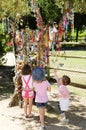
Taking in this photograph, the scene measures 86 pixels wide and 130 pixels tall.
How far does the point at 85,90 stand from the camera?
1094 cm

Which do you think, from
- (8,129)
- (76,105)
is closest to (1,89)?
(76,105)

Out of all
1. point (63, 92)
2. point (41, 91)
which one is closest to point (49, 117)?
point (63, 92)

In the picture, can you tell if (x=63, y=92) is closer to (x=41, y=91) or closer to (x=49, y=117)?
(x=41, y=91)

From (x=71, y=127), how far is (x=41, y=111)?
75cm

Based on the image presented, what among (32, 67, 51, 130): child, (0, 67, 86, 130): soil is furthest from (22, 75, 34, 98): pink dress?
(0, 67, 86, 130): soil

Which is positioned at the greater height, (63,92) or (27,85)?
(27,85)

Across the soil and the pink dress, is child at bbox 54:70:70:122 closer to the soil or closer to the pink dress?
the soil

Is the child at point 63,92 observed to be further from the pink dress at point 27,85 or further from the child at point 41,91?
the pink dress at point 27,85

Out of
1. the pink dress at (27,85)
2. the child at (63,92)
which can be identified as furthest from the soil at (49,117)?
the pink dress at (27,85)

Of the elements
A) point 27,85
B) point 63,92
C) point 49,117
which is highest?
point 27,85

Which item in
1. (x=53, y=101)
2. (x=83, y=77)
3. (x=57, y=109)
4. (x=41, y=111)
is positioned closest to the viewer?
(x=41, y=111)

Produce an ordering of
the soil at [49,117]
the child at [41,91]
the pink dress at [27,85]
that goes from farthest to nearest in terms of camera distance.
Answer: the pink dress at [27,85], the soil at [49,117], the child at [41,91]

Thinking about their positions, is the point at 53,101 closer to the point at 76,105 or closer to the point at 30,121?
the point at 76,105

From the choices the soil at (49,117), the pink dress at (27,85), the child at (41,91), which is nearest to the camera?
the child at (41,91)
